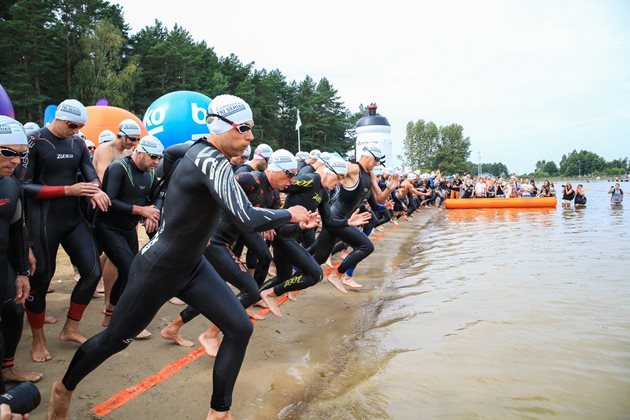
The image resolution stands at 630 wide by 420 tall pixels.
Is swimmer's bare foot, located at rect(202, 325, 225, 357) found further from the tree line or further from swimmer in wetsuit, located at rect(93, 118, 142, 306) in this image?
the tree line

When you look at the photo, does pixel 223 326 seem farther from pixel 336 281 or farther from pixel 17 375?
pixel 336 281

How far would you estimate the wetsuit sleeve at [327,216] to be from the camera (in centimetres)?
553

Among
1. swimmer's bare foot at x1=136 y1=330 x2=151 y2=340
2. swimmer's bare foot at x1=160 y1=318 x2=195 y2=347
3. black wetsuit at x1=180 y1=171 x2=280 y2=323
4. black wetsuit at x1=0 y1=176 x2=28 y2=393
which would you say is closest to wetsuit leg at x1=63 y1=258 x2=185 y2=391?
black wetsuit at x1=0 y1=176 x2=28 y2=393

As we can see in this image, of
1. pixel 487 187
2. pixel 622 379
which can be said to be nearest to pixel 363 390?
pixel 622 379

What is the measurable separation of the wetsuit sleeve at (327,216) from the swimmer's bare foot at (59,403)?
3.46 meters

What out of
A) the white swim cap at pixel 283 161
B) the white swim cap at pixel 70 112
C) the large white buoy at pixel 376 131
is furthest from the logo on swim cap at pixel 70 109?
the large white buoy at pixel 376 131

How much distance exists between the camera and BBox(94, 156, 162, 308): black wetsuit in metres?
4.05

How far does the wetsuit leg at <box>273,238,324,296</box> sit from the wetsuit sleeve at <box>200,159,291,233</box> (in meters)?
2.46

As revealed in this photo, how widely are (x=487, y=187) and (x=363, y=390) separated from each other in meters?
25.5

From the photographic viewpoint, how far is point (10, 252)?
2875 millimetres

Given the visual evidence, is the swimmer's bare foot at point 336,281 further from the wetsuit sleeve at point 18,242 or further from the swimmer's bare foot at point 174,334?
the wetsuit sleeve at point 18,242

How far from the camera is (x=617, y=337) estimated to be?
431 cm

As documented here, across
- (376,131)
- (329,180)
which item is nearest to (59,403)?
(329,180)

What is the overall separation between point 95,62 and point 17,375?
1213 inches
